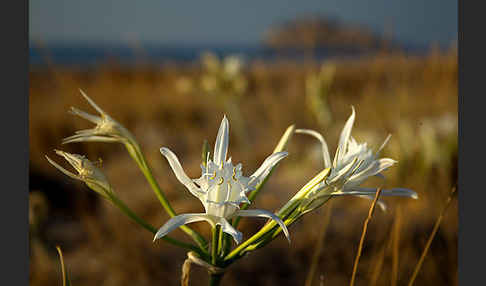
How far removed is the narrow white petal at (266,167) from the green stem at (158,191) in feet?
0.42

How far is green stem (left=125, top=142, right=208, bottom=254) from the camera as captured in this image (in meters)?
0.64

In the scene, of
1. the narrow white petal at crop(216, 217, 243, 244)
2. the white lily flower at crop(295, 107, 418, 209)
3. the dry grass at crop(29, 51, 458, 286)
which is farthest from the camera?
the dry grass at crop(29, 51, 458, 286)

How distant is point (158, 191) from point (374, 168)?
38cm

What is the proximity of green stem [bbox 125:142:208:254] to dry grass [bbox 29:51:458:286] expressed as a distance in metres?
0.38

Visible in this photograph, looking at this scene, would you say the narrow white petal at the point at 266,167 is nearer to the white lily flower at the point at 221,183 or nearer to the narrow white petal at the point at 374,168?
the white lily flower at the point at 221,183

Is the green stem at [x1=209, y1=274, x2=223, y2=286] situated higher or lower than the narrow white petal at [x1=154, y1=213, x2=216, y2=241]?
lower

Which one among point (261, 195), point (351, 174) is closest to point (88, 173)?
point (351, 174)

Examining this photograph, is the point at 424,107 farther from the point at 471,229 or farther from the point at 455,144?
the point at 471,229

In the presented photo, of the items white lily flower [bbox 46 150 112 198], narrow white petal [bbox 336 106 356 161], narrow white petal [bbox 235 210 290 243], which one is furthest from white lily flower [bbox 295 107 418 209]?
white lily flower [bbox 46 150 112 198]

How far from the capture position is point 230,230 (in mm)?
517

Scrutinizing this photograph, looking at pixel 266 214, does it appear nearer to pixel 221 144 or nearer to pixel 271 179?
pixel 221 144

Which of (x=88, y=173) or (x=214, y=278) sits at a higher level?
(x=88, y=173)

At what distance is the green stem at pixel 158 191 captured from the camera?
637 millimetres

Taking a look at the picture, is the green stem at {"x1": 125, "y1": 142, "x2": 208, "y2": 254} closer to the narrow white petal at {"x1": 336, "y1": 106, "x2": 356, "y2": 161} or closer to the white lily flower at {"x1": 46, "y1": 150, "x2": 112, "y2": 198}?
the white lily flower at {"x1": 46, "y1": 150, "x2": 112, "y2": 198}
